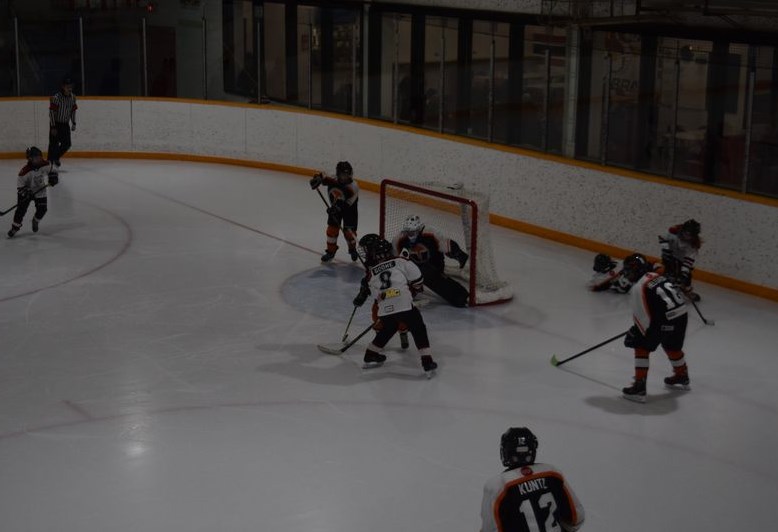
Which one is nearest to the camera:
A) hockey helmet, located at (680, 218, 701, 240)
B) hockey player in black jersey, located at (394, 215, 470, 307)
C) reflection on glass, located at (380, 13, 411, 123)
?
hockey helmet, located at (680, 218, 701, 240)

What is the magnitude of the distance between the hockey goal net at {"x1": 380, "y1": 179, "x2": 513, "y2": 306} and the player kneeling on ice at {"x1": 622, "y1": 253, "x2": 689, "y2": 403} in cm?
219

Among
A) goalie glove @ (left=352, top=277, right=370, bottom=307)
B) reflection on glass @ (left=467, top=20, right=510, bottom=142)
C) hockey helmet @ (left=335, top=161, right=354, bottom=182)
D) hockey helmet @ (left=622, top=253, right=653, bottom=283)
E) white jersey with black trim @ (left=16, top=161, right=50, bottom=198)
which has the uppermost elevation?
reflection on glass @ (left=467, top=20, right=510, bottom=142)

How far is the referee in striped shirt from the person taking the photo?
1464cm

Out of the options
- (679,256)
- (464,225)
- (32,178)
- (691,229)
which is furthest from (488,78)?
(32,178)

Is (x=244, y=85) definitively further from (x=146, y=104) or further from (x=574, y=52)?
(x=574, y=52)

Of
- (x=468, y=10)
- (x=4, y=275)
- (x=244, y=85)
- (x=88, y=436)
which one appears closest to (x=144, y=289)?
(x=4, y=275)

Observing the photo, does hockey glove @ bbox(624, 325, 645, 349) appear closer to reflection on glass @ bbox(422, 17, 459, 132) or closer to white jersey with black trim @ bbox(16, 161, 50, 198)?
white jersey with black trim @ bbox(16, 161, 50, 198)

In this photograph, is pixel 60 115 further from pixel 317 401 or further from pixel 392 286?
pixel 317 401

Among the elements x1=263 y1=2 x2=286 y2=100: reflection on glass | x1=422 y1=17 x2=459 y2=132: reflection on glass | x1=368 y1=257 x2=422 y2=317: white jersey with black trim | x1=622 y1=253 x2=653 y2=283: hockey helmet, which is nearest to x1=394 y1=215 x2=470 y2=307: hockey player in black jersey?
x1=368 y1=257 x2=422 y2=317: white jersey with black trim

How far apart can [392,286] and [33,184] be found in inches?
198

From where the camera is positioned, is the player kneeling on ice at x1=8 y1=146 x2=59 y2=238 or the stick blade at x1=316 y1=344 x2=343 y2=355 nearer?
the stick blade at x1=316 y1=344 x2=343 y2=355

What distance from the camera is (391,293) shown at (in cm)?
761

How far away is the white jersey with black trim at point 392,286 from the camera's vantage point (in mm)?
7609

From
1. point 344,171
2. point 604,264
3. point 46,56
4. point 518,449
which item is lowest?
point 604,264
